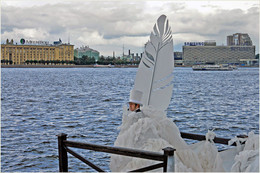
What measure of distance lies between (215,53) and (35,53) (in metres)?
94.8

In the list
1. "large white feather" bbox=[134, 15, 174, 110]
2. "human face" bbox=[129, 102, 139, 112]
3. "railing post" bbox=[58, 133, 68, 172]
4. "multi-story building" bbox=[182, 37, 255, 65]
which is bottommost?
"railing post" bbox=[58, 133, 68, 172]

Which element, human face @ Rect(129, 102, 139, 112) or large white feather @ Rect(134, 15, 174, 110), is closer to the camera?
human face @ Rect(129, 102, 139, 112)

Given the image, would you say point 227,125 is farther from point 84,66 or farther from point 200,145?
point 84,66

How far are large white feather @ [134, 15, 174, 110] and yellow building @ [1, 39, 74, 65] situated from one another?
172 metres

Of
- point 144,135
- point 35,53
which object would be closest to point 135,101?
point 144,135

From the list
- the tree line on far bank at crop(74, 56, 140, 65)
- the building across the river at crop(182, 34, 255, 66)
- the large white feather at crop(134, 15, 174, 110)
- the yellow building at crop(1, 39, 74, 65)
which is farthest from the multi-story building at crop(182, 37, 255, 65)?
the large white feather at crop(134, 15, 174, 110)

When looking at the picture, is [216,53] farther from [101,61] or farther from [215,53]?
[101,61]

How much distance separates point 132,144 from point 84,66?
179241 millimetres

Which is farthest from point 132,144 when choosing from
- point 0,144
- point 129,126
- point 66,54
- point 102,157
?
point 66,54

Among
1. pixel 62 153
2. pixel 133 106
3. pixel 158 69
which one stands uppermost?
pixel 158 69

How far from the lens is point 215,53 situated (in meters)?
196

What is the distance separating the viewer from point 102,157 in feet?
34.4

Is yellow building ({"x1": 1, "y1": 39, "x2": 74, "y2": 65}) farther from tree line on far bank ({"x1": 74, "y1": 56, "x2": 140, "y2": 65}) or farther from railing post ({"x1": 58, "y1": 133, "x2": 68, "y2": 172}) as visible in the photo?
railing post ({"x1": 58, "y1": 133, "x2": 68, "y2": 172})

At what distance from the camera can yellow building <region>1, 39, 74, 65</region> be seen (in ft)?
581
